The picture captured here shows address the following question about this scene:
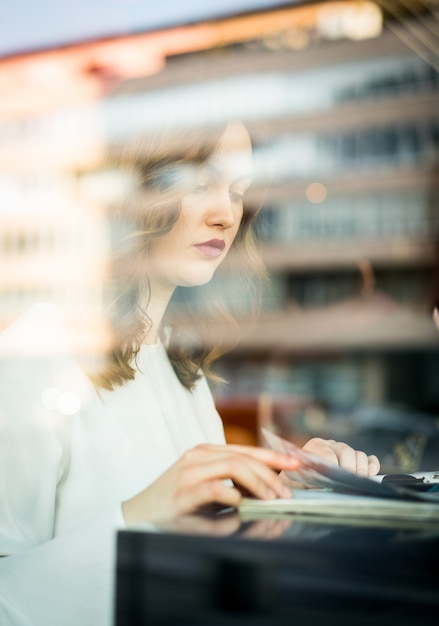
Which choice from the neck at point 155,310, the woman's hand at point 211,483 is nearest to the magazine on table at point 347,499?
the woman's hand at point 211,483

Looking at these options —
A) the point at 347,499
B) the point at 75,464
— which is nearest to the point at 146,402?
the point at 75,464

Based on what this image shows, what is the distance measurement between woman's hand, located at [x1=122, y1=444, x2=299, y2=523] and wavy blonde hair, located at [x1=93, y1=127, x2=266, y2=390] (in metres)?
0.18

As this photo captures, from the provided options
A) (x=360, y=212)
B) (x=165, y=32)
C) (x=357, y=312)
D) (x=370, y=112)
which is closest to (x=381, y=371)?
(x=360, y=212)

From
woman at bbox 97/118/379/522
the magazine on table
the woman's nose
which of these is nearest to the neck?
woman at bbox 97/118/379/522

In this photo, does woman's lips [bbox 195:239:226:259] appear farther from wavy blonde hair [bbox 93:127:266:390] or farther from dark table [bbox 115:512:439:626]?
dark table [bbox 115:512:439:626]

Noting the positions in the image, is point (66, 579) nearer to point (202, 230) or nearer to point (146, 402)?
point (146, 402)

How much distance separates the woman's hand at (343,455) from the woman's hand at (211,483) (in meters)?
0.08

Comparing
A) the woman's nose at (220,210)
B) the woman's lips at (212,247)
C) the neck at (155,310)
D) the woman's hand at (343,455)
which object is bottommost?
the woman's hand at (343,455)

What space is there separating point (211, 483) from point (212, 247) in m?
0.38

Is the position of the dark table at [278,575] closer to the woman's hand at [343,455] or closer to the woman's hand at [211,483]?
the woman's hand at [211,483]

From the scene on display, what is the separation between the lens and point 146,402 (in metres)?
1.10

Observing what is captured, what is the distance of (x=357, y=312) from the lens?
5.62 meters

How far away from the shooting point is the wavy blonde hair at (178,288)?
3.69 ft

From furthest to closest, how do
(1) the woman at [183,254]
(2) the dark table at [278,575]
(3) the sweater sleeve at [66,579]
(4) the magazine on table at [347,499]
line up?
(1) the woman at [183,254] < (3) the sweater sleeve at [66,579] < (4) the magazine on table at [347,499] < (2) the dark table at [278,575]
